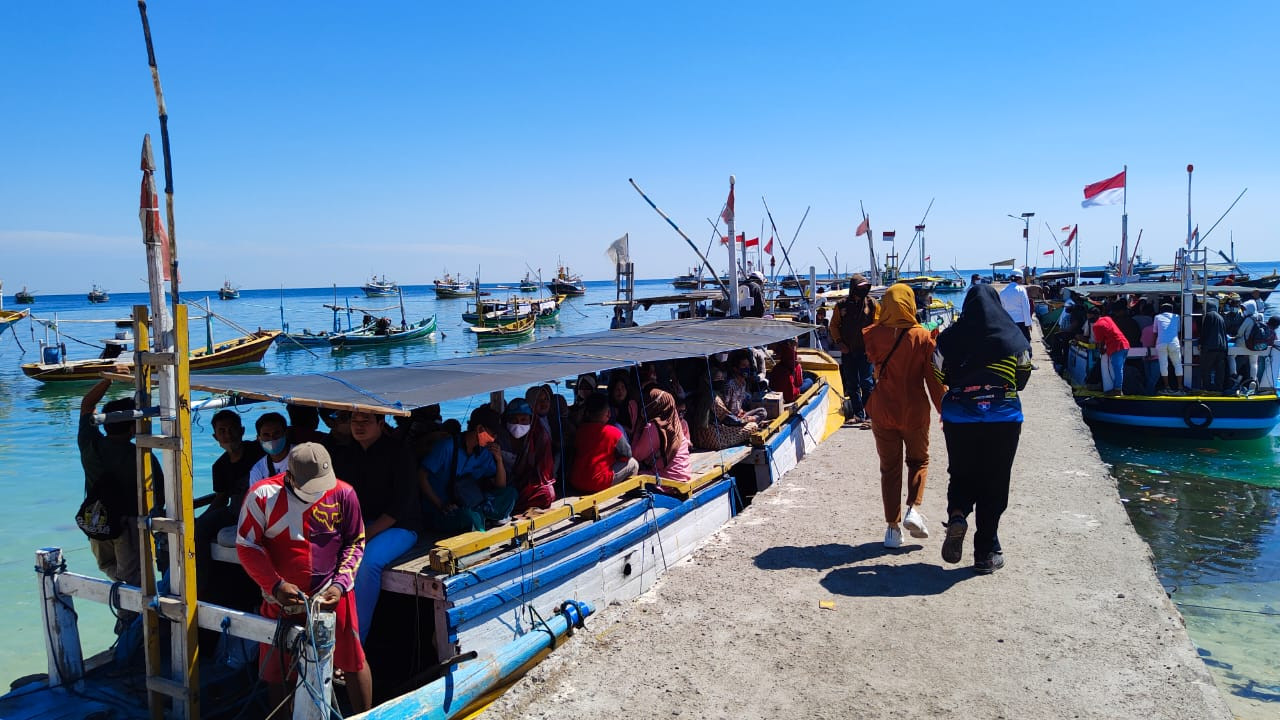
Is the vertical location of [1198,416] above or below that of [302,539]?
below

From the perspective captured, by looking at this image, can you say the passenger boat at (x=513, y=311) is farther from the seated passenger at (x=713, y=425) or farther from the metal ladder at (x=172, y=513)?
the metal ladder at (x=172, y=513)

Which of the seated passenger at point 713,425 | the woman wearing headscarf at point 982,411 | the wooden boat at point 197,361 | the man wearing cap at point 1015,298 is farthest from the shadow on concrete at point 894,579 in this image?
the wooden boat at point 197,361

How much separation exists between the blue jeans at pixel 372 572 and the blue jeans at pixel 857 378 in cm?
700

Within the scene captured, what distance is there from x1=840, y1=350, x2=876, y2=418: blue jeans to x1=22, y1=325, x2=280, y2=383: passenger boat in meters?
25.9

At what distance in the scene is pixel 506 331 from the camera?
50125 mm

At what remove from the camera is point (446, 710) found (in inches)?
166

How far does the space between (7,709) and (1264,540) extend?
39.3ft

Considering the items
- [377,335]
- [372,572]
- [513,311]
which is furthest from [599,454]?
[513,311]

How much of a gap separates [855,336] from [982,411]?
4.57 metres

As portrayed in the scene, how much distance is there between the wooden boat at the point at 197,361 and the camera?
29.7 metres

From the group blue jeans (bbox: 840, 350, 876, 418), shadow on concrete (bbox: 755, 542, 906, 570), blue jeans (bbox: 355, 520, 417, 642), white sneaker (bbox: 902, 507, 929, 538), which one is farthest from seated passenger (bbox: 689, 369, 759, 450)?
blue jeans (bbox: 355, 520, 417, 642)

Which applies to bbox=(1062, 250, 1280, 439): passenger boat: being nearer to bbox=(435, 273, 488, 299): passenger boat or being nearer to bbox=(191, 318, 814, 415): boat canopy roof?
bbox=(191, 318, 814, 415): boat canopy roof

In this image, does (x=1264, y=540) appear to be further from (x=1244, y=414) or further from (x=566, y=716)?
(x=566, y=716)

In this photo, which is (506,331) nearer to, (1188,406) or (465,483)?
(1188,406)
